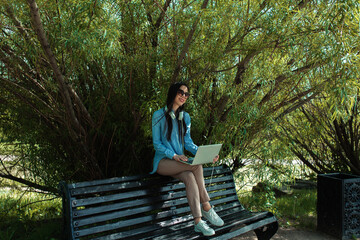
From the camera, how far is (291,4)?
10.2ft

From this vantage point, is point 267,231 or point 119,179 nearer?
point 119,179

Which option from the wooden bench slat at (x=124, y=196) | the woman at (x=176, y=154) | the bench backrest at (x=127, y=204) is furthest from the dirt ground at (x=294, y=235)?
the woman at (x=176, y=154)

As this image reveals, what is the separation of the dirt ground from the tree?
857 millimetres

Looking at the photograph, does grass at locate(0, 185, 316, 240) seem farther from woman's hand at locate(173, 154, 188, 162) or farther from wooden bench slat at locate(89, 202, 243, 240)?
woman's hand at locate(173, 154, 188, 162)

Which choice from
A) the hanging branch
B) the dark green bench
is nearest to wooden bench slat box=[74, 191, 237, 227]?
the dark green bench

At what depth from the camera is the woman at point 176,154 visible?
2.71 m

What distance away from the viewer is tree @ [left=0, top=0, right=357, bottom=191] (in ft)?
9.21

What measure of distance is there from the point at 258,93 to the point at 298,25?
97 cm

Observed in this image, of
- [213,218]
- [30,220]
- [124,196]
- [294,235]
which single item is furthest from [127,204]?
[294,235]

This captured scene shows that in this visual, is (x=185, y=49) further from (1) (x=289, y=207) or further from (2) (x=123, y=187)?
(1) (x=289, y=207)

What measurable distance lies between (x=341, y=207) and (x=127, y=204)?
7.38 ft

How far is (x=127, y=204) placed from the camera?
258 centimetres

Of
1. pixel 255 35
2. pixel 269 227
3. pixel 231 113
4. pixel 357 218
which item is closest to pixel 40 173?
pixel 231 113

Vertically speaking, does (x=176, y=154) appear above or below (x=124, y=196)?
above
